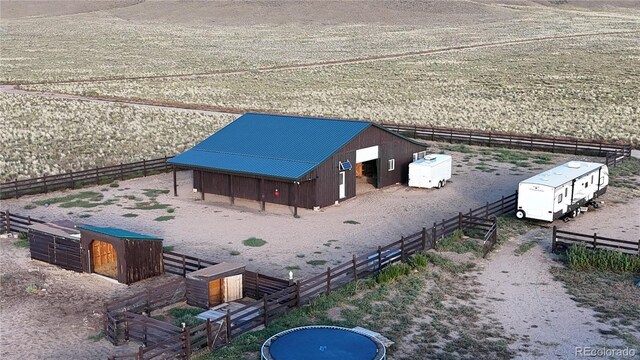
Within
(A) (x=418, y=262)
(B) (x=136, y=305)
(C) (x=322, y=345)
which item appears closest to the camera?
(C) (x=322, y=345)

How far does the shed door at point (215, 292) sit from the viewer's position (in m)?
20.8

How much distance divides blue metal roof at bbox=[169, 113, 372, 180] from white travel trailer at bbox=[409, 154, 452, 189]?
338cm

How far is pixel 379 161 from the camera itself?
35.6m

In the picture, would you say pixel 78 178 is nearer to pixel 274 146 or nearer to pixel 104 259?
pixel 274 146

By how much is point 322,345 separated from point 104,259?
10.8 m

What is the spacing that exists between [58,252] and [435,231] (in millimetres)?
12884

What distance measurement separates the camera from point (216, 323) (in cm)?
1825

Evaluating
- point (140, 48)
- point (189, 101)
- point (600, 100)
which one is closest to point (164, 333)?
point (189, 101)

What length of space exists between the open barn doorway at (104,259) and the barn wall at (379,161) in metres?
9.95

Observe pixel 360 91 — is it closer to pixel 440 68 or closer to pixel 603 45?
pixel 440 68

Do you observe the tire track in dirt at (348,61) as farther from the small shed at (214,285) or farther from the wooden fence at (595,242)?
the wooden fence at (595,242)

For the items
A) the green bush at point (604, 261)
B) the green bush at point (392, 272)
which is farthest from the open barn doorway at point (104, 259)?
the green bush at point (604, 261)

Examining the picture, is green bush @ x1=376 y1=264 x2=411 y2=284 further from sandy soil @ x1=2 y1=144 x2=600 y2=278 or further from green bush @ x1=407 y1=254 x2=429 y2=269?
sandy soil @ x1=2 y1=144 x2=600 y2=278

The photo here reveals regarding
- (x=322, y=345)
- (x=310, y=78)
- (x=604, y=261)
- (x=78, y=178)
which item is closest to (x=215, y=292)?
(x=322, y=345)
